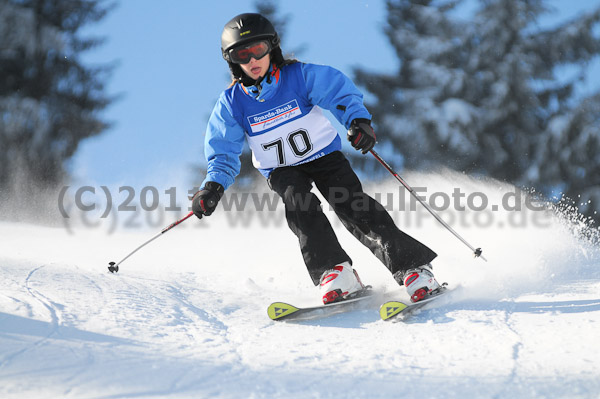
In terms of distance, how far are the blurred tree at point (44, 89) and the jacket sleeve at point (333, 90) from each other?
12.1m

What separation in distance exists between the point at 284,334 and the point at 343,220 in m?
0.95

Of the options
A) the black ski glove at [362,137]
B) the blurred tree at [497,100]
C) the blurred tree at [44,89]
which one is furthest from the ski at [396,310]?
the blurred tree at [44,89]

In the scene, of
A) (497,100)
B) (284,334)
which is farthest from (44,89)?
(284,334)

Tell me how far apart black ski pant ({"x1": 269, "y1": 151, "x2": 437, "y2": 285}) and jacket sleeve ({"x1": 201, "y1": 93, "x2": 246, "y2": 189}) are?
30 centimetres

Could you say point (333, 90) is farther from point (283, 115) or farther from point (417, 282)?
point (417, 282)

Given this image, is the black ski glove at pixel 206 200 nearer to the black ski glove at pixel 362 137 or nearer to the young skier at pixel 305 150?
the young skier at pixel 305 150

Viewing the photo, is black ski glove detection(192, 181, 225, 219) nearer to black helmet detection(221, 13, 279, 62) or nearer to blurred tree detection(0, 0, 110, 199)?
black helmet detection(221, 13, 279, 62)

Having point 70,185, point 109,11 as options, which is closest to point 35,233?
point 70,185

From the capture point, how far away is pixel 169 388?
183 cm

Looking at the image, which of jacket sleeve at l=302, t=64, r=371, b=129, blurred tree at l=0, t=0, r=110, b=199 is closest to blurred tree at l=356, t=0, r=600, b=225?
blurred tree at l=0, t=0, r=110, b=199

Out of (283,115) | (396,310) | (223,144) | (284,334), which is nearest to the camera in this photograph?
(284,334)

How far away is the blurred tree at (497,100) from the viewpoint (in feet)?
40.8

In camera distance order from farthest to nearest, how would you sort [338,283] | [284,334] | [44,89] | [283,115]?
[44,89] < [283,115] < [338,283] < [284,334]

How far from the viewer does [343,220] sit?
3219 mm
